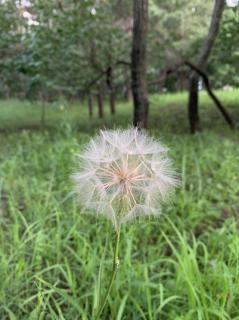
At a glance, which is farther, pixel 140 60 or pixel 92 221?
pixel 140 60

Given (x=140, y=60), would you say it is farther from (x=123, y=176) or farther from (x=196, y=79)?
(x=123, y=176)

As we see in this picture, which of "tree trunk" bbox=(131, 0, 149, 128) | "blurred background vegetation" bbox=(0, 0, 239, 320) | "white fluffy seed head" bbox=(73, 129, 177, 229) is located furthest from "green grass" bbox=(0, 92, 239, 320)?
"tree trunk" bbox=(131, 0, 149, 128)

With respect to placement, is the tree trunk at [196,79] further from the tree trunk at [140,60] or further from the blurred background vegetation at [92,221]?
the tree trunk at [140,60]

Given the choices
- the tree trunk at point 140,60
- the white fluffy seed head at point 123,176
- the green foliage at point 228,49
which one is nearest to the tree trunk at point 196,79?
the green foliage at point 228,49

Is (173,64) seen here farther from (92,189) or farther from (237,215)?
(92,189)

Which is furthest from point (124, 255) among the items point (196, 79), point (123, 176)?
point (196, 79)

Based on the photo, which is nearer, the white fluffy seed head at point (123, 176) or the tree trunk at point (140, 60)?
the white fluffy seed head at point (123, 176)

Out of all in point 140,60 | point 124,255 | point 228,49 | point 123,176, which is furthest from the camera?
point 228,49

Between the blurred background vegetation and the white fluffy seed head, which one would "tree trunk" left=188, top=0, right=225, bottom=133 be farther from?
the white fluffy seed head
